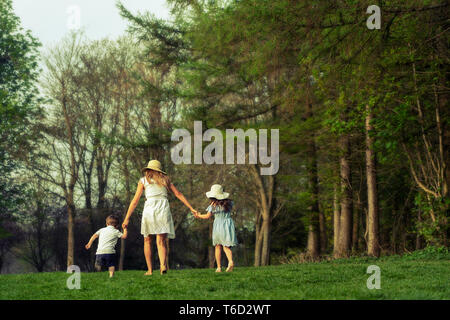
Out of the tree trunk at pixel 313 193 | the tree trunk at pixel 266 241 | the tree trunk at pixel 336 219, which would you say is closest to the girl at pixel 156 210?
the tree trunk at pixel 313 193

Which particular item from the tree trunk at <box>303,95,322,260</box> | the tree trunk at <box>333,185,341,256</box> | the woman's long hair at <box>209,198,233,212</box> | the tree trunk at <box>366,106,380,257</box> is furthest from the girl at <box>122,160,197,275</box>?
the tree trunk at <box>333,185,341,256</box>

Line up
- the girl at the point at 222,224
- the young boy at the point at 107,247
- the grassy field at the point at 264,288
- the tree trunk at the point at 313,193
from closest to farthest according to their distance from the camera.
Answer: the grassy field at the point at 264,288 < the young boy at the point at 107,247 < the girl at the point at 222,224 < the tree trunk at the point at 313,193

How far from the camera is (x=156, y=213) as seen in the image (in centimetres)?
1034

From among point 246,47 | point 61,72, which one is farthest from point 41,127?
point 246,47

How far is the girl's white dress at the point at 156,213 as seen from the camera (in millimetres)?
10305

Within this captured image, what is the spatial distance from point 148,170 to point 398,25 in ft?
24.8

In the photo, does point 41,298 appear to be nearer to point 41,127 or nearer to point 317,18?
point 317,18

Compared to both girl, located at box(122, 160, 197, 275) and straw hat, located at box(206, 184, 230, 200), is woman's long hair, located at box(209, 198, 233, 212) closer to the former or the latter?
straw hat, located at box(206, 184, 230, 200)

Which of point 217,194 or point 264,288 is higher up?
point 217,194

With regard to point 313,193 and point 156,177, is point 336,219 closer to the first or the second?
point 313,193

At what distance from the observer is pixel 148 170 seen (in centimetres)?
1044

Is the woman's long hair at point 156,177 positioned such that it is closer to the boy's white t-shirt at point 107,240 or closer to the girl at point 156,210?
the girl at point 156,210

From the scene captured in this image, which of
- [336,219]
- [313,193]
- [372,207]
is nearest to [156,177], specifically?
[372,207]

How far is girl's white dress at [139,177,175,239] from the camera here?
33.8ft
